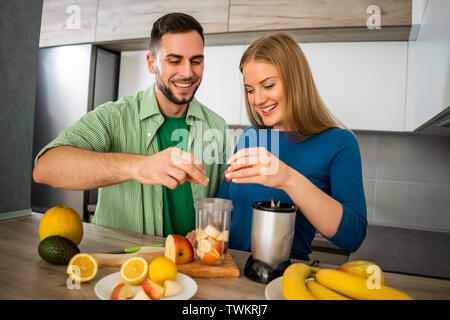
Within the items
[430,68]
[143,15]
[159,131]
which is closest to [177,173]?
[159,131]

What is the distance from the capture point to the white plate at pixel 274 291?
2.06 ft

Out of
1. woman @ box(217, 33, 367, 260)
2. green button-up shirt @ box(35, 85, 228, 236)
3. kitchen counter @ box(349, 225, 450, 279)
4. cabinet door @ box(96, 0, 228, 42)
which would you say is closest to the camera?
woman @ box(217, 33, 367, 260)

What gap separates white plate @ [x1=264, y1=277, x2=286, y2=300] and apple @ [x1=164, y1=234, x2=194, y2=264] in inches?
8.6

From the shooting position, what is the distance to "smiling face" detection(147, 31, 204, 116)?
132cm

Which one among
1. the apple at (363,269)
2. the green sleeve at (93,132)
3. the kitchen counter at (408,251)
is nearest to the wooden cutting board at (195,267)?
the apple at (363,269)

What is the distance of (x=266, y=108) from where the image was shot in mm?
1169

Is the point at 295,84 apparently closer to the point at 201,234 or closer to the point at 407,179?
the point at 201,234

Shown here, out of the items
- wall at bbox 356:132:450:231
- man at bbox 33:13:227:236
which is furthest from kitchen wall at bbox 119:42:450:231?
man at bbox 33:13:227:236

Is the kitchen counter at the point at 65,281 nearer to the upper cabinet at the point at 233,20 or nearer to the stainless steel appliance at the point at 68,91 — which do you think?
the upper cabinet at the point at 233,20

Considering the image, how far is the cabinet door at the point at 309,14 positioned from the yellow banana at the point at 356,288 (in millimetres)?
1705

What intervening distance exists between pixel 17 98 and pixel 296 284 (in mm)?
1207

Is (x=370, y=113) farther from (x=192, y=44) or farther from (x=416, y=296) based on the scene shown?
(x=416, y=296)

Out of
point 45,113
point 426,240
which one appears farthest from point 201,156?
point 45,113

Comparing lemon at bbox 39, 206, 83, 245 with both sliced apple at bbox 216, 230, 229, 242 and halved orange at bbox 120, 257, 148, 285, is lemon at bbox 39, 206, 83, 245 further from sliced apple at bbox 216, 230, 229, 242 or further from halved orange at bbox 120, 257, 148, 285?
sliced apple at bbox 216, 230, 229, 242
